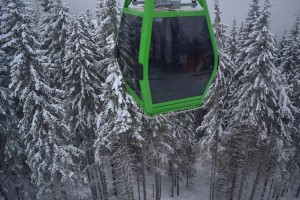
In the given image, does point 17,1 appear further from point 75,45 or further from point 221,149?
point 221,149

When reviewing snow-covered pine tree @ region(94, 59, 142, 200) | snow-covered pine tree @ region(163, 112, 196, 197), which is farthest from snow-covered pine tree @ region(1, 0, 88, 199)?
snow-covered pine tree @ region(163, 112, 196, 197)

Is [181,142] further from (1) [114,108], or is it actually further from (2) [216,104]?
(1) [114,108]

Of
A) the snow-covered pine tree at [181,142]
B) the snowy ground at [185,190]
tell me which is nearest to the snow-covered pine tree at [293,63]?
the snow-covered pine tree at [181,142]

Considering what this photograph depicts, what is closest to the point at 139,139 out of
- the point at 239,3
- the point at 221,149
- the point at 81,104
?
the point at 81,104

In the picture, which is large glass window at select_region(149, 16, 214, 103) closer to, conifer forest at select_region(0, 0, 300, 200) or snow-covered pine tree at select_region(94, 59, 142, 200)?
conifer forest at select_region(0, 0, 300, 200)

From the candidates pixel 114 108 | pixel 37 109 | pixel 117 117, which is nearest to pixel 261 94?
pixel 117 117

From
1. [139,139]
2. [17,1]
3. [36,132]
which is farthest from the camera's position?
[139,139]

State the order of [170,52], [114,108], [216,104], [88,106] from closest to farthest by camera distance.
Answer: [170,52] < [114,108] < [216,104] < [88,106]
